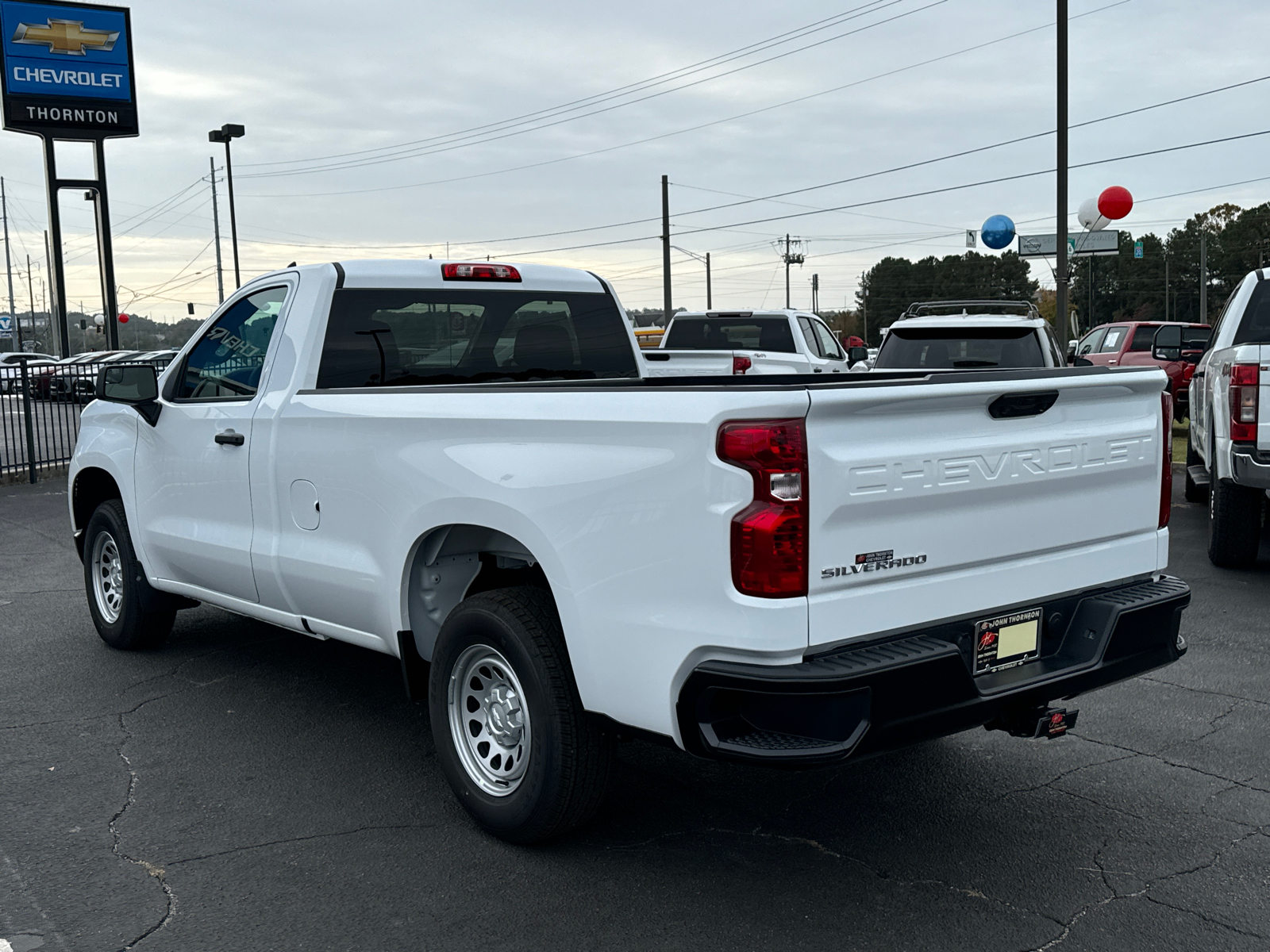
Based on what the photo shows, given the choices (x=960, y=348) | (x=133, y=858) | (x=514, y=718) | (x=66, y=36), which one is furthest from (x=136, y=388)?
(x=66, y=36)

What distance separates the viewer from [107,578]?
673cm

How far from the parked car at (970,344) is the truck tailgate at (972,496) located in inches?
279

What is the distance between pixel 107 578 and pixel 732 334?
9.90m

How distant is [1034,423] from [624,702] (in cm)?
149

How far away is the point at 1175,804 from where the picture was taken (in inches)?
165

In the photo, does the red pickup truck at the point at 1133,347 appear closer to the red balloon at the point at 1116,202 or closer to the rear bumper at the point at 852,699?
the red balloon at the point at 1116,202

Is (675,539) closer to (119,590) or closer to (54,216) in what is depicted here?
(119,590)

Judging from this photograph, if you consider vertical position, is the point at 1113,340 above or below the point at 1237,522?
above

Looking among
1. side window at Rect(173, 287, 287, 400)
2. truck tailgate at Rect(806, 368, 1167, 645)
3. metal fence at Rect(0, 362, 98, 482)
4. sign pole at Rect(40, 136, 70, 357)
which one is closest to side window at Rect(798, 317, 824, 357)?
metal fence at Rect(0, 362, 98, 482)

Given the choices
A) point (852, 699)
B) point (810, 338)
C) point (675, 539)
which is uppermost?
point (810, 338)

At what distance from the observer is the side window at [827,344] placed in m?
16.1

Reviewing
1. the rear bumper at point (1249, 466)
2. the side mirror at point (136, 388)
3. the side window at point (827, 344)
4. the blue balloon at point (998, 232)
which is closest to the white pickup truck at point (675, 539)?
the side mirror at point (136, 388)

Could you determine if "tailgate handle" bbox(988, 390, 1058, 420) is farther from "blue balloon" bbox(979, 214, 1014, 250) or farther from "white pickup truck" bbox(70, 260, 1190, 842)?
"blue balloon" bbox(979, 214, 1014, 250)

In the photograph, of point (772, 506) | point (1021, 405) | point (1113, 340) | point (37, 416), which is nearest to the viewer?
point (772, 506)
